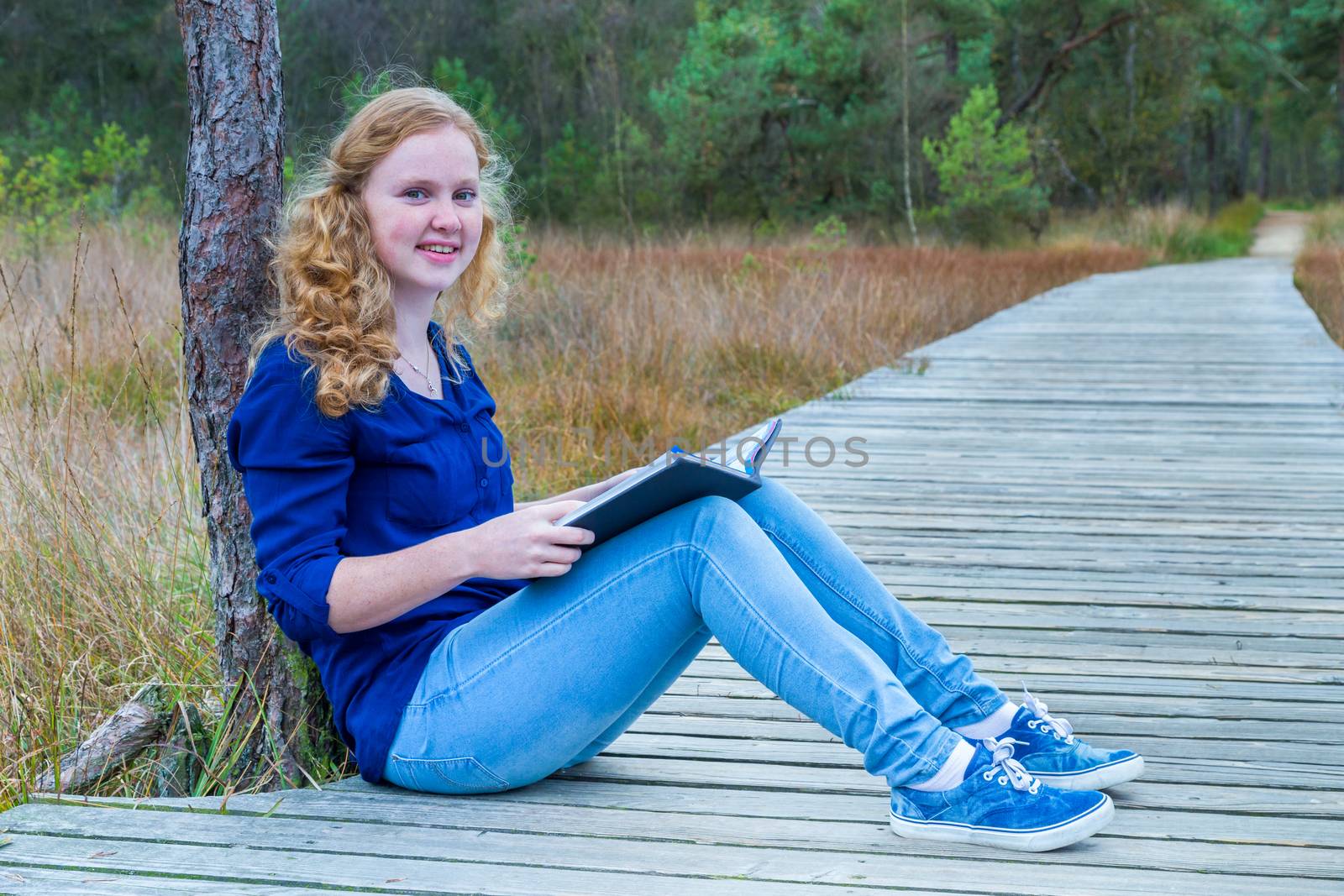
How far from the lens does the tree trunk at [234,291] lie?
1.92 meters

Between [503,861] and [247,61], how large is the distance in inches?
48.3

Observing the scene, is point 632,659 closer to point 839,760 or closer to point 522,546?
point 522,546

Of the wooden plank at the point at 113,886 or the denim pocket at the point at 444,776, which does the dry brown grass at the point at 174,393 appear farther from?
the denim pocket at the point at 444,776

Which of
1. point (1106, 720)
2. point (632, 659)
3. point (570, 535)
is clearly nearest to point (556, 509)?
point (570, 535)

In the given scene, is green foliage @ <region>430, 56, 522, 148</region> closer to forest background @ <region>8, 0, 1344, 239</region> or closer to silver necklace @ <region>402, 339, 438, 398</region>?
forest background @ <region>8, 0, 1344, 239</region>

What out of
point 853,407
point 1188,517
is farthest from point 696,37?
point 1188,517

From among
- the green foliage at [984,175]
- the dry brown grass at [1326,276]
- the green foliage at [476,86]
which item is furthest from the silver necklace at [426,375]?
the green foliage at [984,175]

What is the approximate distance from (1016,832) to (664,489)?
65cm

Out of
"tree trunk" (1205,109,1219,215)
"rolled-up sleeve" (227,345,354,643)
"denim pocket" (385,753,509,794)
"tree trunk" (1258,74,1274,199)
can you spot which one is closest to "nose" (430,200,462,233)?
"rolled-up sleeve" (227,345,354,643)

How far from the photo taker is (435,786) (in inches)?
73.1

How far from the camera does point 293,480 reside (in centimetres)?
169

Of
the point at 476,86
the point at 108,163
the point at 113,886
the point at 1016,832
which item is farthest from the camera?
the point at 476,86

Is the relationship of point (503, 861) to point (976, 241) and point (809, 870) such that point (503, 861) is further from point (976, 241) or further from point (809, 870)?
point (976, 241)

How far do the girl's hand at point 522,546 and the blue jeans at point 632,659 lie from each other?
3.3 inches
